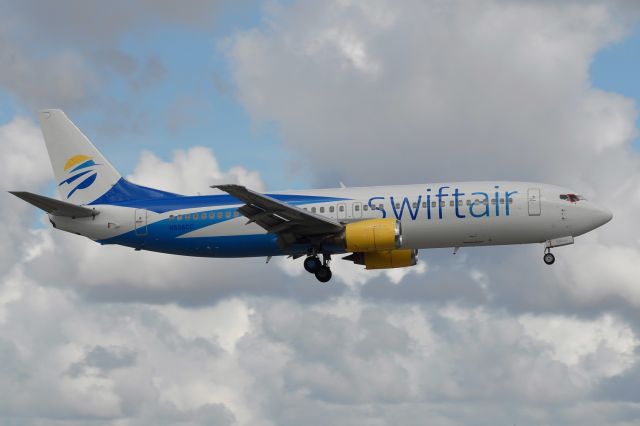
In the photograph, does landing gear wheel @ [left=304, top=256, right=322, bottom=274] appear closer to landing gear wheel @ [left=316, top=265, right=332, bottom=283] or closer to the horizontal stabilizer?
landing gear wheel @ [left=316, top=265, right=332, bottom=283]

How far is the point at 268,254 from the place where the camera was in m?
60.3

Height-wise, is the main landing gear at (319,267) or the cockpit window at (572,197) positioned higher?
the cockpit window at (572,197)

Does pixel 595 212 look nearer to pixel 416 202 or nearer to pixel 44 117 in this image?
pixel 416 202

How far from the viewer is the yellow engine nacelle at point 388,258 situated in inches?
2457

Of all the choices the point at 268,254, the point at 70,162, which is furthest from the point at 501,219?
the point at 70,162

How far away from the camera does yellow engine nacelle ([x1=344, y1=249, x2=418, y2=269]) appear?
205ft

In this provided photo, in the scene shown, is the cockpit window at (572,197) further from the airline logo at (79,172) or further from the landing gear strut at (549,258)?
the airline logo at (79,172)

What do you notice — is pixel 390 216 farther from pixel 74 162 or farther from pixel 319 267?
pixel 74 162

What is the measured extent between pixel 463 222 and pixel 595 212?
24.2 ft

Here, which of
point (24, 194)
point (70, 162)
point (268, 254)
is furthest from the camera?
point (70, 162)

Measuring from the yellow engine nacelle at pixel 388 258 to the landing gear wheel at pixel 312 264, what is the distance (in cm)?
391

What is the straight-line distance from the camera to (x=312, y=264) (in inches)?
2356

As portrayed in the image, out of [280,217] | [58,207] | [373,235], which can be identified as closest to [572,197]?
[373,235]

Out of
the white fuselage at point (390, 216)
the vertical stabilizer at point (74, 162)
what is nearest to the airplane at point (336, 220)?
the white fuselage at point (390, 216)
